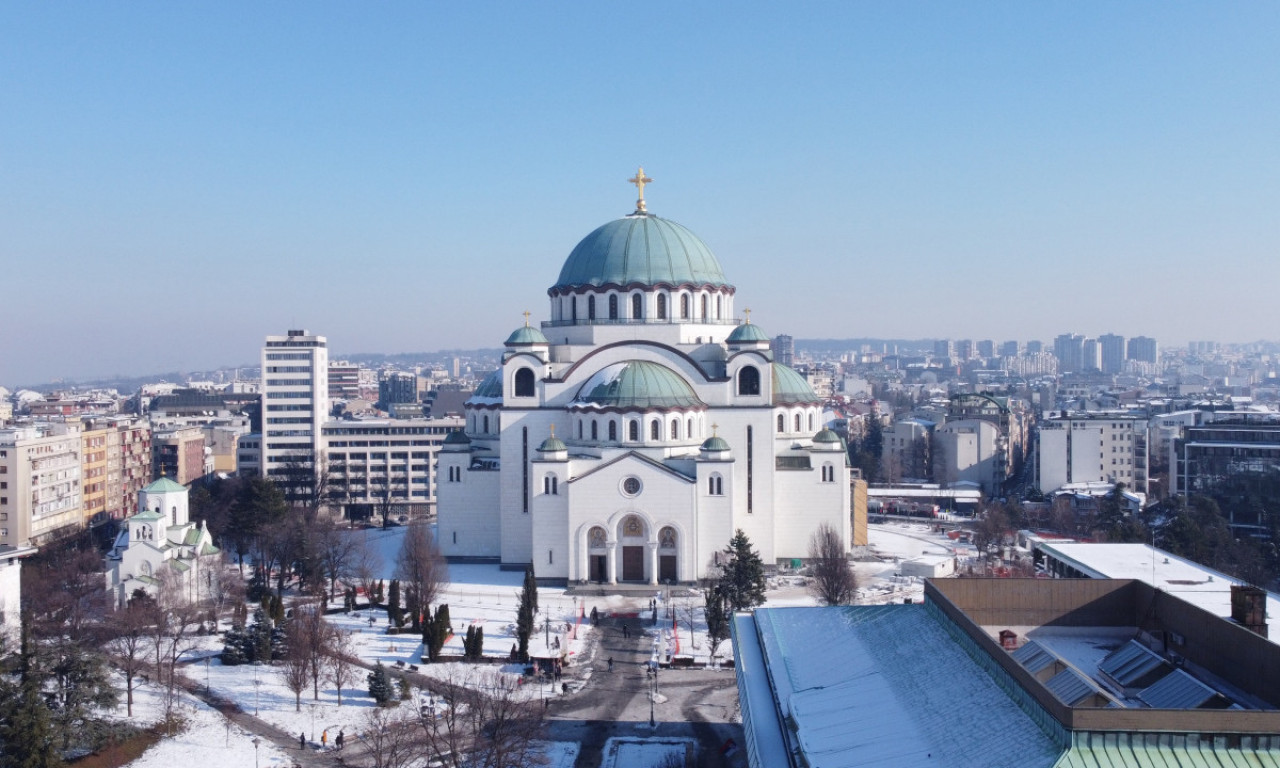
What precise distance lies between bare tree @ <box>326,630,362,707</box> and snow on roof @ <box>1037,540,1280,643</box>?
1657 cm

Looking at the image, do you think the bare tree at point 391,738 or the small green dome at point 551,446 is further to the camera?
the small green dome at point 551,446

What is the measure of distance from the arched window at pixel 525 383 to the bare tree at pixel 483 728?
50.4 ft

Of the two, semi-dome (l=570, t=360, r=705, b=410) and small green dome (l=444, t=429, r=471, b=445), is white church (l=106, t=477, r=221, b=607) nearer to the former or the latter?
small green dome (l=444, t=429, r=471, b=445)

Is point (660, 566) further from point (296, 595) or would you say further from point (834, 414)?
point (834, 414)

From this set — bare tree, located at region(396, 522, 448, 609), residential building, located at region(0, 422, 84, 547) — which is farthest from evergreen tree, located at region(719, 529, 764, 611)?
residential building, located at region(0, 422, 84, 547)

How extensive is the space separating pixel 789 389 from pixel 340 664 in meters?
21.6

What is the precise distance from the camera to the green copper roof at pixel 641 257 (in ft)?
134

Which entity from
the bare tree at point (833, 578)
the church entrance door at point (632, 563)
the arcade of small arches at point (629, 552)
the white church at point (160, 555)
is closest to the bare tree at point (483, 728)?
the bare tree at point (833, 578)

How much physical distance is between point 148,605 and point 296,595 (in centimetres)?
795

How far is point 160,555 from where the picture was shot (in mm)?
33906

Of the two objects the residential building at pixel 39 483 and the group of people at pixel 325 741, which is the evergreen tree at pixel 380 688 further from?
the residential building at pixel 39 483

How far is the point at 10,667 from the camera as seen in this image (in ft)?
67.0

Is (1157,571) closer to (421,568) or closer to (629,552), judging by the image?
(629,552)

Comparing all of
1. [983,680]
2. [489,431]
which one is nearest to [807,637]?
[983,680]
